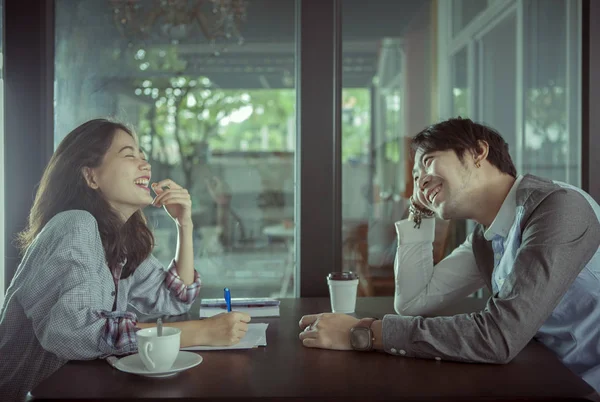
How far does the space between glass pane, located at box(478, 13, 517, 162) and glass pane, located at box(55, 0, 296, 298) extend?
2.52ft

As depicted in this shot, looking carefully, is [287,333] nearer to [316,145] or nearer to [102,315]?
[102,315]

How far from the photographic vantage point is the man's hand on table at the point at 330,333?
1.42m

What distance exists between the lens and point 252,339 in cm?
149

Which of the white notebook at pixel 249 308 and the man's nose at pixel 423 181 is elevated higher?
the man's nose at pixel 423 181

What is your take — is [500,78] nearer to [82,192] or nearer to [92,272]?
[82,192]

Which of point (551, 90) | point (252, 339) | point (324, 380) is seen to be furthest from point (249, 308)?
point (551, 90)

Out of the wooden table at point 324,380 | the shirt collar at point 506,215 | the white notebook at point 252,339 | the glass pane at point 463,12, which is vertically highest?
the glass pane at point 463,12

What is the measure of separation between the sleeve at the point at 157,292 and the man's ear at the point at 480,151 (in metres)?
0.90

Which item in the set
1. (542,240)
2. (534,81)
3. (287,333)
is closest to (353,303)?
(287,333)

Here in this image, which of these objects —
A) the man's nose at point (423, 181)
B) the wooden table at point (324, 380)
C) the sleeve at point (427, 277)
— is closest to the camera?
the wooden table at point (324, 380)

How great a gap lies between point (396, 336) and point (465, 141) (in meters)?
0.61

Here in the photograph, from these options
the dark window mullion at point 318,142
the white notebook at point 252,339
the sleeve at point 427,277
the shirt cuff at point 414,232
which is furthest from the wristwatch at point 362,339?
the dark window mullion at point 318,142

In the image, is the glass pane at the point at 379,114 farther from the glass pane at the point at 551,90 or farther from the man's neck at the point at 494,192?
the man's neck at the point at 494,192

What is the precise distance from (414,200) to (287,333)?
0.60 meters
